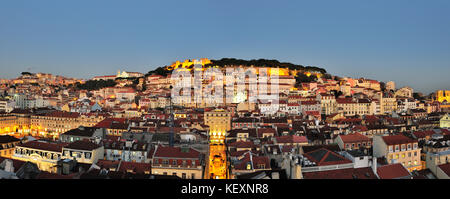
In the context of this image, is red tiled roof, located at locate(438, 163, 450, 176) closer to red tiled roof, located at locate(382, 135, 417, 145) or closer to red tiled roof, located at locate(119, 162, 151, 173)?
red tiled roof, located at locate(382, 135, 417, 145)

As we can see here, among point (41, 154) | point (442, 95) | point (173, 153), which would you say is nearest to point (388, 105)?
point (442, 95)

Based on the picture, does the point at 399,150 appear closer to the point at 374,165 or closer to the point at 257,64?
the point at 374,165

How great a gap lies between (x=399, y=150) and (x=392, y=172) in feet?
22.6

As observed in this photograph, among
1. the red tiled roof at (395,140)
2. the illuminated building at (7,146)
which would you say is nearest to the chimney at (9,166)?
the illuminated building at (7,146)

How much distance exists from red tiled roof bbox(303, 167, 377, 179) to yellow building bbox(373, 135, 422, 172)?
7.03 metres

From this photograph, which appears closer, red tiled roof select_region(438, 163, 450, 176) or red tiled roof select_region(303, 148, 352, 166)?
red tiled roof select_region(303, 148, 352, 166)

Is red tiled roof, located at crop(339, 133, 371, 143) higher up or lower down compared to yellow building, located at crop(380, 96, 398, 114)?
lower down

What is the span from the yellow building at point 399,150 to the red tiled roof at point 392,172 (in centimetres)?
508

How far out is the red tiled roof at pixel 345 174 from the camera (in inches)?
671

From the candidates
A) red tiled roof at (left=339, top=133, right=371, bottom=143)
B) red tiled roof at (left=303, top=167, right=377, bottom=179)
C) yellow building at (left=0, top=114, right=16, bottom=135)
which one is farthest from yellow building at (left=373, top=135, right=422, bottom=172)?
yellow building at (left=0, top=114, right=16, bottom=135)

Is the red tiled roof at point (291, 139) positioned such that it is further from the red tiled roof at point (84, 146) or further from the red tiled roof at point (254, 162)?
the red tiled roof at point (84, 146)

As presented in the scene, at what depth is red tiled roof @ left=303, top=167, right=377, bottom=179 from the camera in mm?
17034
